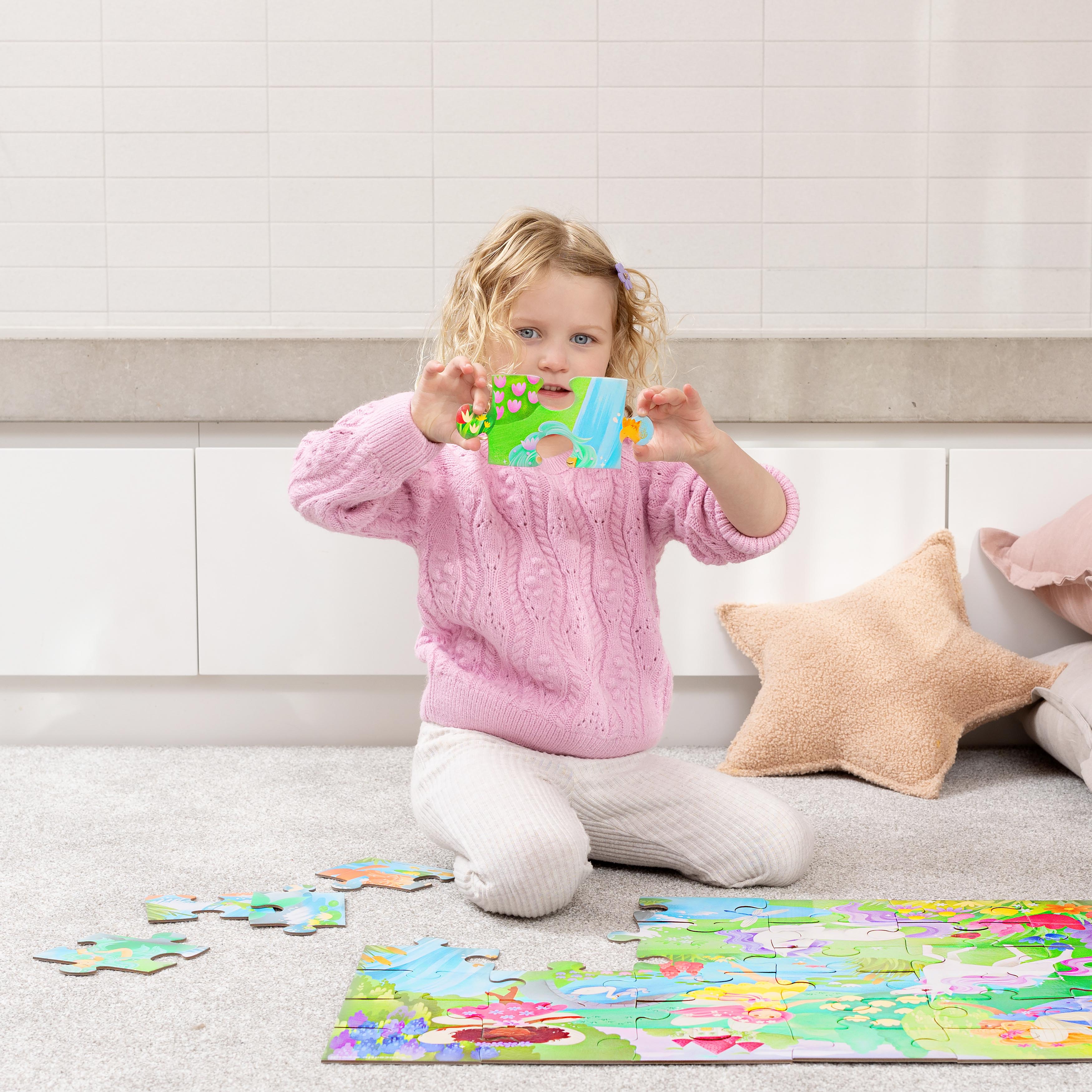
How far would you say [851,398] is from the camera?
1.81m

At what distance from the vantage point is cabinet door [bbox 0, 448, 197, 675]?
70.3 inches

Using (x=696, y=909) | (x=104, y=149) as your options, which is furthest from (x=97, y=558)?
(x=696, y=909)

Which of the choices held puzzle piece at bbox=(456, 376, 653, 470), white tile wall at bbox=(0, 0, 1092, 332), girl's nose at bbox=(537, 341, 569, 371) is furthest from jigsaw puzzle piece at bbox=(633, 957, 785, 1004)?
white tile wall at bbox=(0, 0, 1092, 332)

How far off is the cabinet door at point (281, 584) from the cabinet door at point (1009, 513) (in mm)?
864

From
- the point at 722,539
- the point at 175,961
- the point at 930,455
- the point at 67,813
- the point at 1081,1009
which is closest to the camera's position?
the point at 1081,1009

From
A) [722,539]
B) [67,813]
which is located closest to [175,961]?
[67,813]

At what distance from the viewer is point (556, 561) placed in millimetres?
1252

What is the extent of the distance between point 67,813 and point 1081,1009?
1157mm

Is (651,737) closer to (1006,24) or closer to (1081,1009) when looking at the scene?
(1081,1009)

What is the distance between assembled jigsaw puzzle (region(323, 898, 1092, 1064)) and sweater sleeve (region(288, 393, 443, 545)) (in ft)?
1.41

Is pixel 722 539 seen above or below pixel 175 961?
above

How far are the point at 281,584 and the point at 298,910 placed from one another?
777 millimetres

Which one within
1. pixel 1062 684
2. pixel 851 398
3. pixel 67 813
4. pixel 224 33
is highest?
pixel 224 33

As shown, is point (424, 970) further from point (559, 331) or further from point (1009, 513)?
point (1009, 513)
